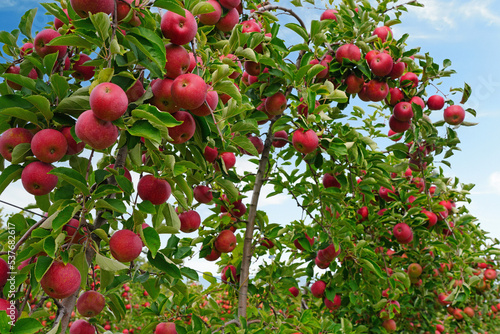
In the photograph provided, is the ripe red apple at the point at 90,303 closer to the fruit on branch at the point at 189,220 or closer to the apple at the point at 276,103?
the fruit on branch at the point at 189,220

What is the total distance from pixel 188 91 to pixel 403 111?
194cm

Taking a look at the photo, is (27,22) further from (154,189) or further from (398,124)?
(398,124)

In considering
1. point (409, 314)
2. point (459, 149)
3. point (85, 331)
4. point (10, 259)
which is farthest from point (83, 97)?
point (409, 314)

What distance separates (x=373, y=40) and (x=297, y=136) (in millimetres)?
1038

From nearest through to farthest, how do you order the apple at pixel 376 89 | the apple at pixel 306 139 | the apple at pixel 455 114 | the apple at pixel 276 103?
the apple at pixel 306 139, the apple at pixel 276 103, the apple at pixel 376 89, the apple at pixel 455 114

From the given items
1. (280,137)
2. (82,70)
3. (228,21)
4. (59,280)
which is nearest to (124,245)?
(59,280)

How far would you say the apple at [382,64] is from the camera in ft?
7.72

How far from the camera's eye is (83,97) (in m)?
1.21

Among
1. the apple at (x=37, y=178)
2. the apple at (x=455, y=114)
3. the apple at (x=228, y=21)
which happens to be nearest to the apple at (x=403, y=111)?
the apple at (x=455, y=114)

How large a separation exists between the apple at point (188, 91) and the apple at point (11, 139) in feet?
1.85

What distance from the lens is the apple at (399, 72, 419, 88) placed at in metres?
2.68

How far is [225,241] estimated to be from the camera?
228 centimetres

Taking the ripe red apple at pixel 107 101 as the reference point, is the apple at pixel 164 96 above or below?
above

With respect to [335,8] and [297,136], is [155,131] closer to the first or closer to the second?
[297,136]
